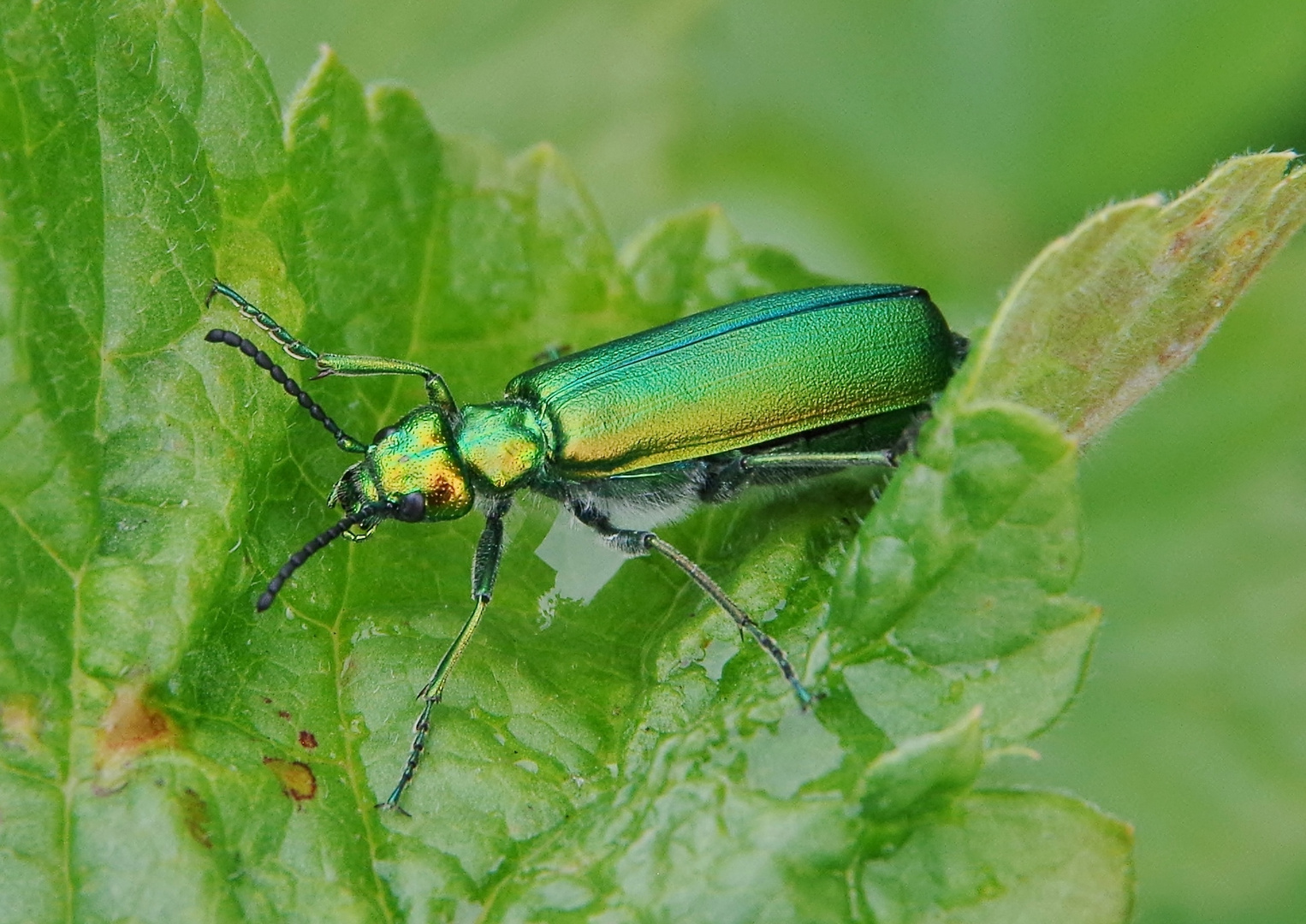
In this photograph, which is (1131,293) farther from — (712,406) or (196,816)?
(196,816)

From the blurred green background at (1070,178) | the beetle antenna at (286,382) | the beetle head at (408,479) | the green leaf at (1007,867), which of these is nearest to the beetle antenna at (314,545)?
the beetle head at (408,479)

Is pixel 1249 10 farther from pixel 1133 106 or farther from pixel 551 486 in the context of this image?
pixel 551 486

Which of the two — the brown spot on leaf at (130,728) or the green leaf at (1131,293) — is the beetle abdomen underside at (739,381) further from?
the brown spot on leaf at (130,728)

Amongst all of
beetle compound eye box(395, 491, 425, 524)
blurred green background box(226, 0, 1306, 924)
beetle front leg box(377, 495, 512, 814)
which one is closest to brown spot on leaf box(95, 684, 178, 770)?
beetle front leg box(377, 495, 512, 814)

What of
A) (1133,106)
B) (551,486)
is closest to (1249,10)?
(1133,106)

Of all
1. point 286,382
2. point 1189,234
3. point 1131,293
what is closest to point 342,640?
point 286,382

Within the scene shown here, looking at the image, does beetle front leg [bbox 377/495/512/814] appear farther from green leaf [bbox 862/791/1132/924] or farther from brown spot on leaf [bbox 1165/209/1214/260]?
brown spot on leaf [bbox 1165/209/1214/260]
